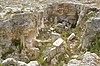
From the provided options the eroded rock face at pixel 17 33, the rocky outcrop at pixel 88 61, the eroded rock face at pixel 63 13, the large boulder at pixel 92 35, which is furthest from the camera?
the eroded rock face at pixel 63 13

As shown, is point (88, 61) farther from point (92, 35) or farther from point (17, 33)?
point (17, 33)

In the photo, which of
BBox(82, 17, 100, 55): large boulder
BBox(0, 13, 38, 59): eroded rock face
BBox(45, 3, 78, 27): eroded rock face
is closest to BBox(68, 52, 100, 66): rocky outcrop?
BBox(82, 17, 100, 55): large boulder

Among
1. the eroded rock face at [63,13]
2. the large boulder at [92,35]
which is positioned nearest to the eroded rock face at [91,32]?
the large boulder at [92,35]

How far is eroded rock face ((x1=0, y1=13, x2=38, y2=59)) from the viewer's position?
25.4 feet

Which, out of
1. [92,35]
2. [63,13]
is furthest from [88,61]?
[63,13]

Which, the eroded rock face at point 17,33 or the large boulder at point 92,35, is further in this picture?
the eroded rock face at point 17,33

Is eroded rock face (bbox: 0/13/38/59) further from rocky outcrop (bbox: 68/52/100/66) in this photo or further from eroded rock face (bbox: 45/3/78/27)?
eroded rock face (bbox: 45/3/78/27)

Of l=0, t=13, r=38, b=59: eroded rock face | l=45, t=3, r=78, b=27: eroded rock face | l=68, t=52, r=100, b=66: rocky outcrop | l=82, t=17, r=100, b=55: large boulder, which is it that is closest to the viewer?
l=68, t=52, r=100, b=66: rocky outcrop

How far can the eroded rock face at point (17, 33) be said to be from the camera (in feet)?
25.4

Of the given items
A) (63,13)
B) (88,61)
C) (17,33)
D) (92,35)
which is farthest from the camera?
(63,13)

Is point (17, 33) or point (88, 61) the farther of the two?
point (17, 33)

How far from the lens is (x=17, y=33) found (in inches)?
317

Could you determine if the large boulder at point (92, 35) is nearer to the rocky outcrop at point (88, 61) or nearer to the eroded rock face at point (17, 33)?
the rocky outcrop at point (88, 61)

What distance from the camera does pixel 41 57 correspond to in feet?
26.2
